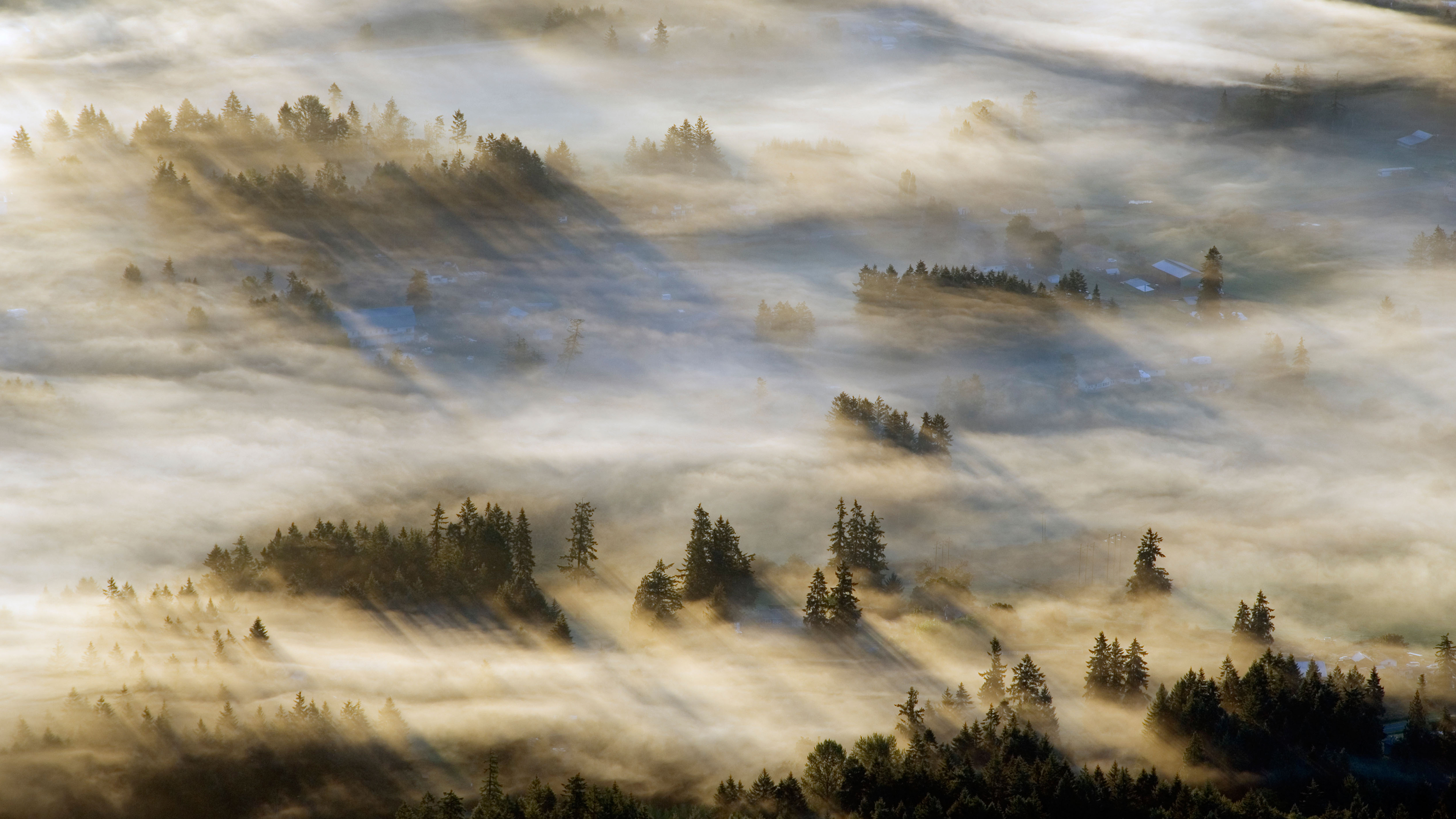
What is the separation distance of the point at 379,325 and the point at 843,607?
4955cm

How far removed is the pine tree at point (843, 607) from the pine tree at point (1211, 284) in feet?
170

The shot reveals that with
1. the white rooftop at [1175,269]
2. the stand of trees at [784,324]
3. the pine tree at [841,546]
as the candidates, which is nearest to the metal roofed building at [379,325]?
the stand of trees at [784,324]

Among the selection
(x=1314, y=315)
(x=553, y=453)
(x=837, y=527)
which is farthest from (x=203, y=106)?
(x=1314, y=315)

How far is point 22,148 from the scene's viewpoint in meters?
124

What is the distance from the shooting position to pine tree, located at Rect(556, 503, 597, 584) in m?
68.6

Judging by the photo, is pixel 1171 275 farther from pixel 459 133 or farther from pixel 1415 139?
pixel 459 133

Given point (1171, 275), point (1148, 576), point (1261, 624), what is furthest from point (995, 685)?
point (1171, 275)

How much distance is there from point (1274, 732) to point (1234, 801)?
15.0ft

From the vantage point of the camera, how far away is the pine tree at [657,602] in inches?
2549

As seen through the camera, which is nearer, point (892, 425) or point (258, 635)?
point (258, 635)

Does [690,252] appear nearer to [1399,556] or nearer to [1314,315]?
[1314,315]

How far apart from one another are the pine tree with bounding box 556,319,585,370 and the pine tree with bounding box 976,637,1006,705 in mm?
45408

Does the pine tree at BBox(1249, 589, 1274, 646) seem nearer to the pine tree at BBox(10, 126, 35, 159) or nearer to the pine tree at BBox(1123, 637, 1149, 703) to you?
the pine tree at BBox(1123, 637, 1149, 703)

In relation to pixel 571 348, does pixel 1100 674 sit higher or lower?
lower
